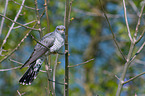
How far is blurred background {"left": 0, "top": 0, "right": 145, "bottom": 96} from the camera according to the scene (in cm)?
493

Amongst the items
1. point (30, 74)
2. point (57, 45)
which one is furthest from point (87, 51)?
point (30, 74)

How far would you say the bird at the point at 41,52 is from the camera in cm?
279

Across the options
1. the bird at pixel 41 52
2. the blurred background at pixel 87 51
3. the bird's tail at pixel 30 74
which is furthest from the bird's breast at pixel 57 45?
the blurred background at pixel 87 51

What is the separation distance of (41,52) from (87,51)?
4.20 metres

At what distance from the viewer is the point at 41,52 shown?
293 cm

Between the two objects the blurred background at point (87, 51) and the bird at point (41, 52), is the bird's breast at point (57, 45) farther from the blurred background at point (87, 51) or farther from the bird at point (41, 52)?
the blurred background at point (87, 51)

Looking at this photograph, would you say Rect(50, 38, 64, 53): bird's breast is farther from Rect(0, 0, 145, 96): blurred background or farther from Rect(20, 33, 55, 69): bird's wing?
Rect(0, 0, 145, 96): blurred background

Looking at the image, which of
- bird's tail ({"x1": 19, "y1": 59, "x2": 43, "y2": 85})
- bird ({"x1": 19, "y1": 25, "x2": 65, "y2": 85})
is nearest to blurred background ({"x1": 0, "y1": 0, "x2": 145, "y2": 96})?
bird ({"x1": 19, "y1": 25, "x2": 65, "y2": 85})

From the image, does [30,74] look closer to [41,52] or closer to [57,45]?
[41,52]

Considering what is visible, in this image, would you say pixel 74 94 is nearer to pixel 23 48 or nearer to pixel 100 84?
pixel 100 84

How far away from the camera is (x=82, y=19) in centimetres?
661

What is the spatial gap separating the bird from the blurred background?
1657 mm

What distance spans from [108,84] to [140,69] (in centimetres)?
93

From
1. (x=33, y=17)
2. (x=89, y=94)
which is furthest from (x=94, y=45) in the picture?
(x=33, y=17)
